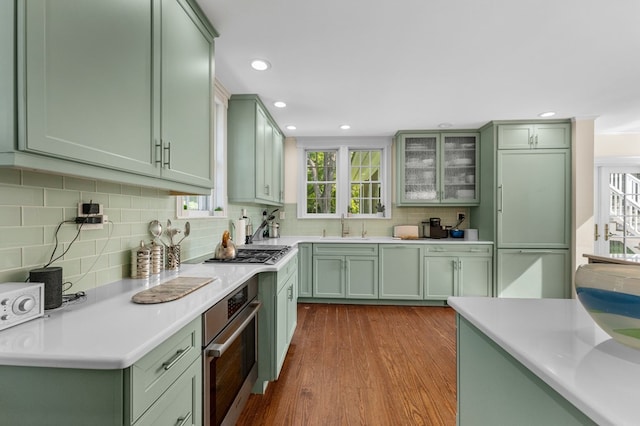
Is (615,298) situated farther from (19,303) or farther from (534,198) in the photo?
(534,198)

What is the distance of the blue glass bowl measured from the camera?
635mm

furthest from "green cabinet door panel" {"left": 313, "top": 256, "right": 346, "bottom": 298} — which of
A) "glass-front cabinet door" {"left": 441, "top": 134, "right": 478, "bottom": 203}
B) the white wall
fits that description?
the white wall

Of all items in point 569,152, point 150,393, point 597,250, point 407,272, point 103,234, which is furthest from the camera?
point 597,250

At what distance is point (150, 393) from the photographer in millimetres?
823

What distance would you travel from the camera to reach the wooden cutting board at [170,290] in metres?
1.14

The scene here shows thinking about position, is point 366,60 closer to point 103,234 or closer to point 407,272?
point 103,234

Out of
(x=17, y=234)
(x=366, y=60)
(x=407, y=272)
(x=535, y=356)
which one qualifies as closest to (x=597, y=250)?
(x=407, y=272)

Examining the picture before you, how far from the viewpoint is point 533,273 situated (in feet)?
11.9

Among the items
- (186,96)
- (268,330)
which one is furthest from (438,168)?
(186,96)

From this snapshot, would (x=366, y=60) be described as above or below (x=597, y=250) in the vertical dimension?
above

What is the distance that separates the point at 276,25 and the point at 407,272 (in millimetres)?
3118

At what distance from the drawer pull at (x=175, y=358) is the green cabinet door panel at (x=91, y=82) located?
687 millimetres

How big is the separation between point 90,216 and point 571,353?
1746mm

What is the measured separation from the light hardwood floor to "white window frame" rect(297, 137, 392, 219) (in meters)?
1.62
